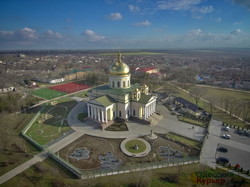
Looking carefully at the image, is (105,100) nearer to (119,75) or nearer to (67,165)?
(119,75)

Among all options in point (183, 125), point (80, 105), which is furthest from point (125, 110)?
point (80, 105)

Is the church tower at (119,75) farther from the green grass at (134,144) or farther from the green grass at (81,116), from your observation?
the green grass at (134,144)

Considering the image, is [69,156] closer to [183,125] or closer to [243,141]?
[183,125]

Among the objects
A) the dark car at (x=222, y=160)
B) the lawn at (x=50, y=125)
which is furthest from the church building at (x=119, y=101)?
the dark car at (x=222, y=160)

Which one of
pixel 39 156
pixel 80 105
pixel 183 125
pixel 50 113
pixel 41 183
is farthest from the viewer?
pixel 80 105

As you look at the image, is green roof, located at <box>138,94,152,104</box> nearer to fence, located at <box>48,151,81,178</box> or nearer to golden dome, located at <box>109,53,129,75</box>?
golden dome, located at <box>109,53,129,75</box>

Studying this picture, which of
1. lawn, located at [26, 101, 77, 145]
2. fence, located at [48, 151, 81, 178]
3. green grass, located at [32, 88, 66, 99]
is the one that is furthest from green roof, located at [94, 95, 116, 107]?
green grass, located at [32, 88, 66, 99]

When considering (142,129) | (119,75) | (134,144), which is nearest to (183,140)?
(142,129)
